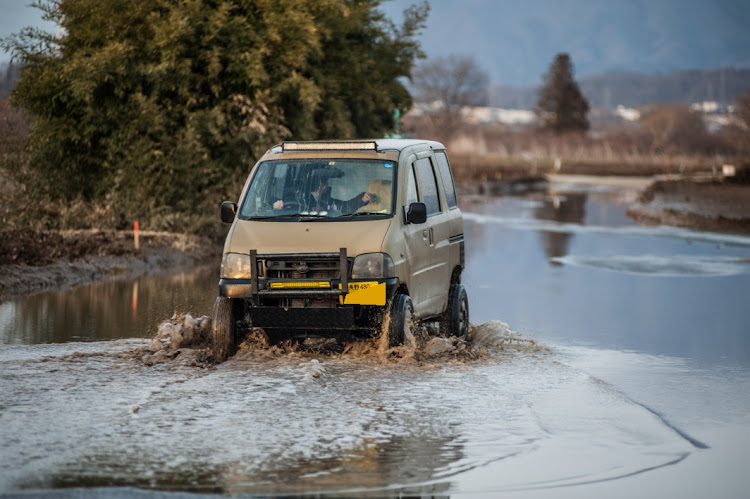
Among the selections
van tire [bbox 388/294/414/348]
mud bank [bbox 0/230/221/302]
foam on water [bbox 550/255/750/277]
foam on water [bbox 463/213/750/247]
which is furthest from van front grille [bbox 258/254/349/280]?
foam on water [bbox 463/213/750/247]

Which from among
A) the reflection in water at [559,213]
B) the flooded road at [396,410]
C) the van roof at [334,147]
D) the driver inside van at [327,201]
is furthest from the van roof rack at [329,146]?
the reflection in water at [559,213]

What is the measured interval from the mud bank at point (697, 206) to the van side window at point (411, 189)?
67.8 ft

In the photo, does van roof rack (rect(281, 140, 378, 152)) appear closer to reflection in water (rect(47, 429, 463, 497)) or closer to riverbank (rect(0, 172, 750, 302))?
reflection in water (rect(47, 429, 463, 497))

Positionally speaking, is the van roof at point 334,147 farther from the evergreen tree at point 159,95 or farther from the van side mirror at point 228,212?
the evergreen tree at point 159,95

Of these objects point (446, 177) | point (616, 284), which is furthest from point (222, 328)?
point (616, 284)

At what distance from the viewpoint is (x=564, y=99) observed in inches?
5128

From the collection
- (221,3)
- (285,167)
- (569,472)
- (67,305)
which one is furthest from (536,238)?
(569,472)

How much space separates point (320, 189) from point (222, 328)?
1674 mm

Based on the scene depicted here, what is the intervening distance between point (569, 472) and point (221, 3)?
19660 millimetres

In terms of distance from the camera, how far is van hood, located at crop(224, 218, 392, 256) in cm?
1098

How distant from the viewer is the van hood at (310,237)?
11.0 m

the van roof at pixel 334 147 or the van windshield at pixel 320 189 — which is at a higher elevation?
the van roof at pixel 334 147

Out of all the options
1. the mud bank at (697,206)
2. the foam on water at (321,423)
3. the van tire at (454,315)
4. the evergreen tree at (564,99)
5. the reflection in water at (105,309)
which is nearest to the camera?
the foam on water at (321,423)

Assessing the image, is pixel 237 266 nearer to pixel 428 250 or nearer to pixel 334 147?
pixel 334 147
